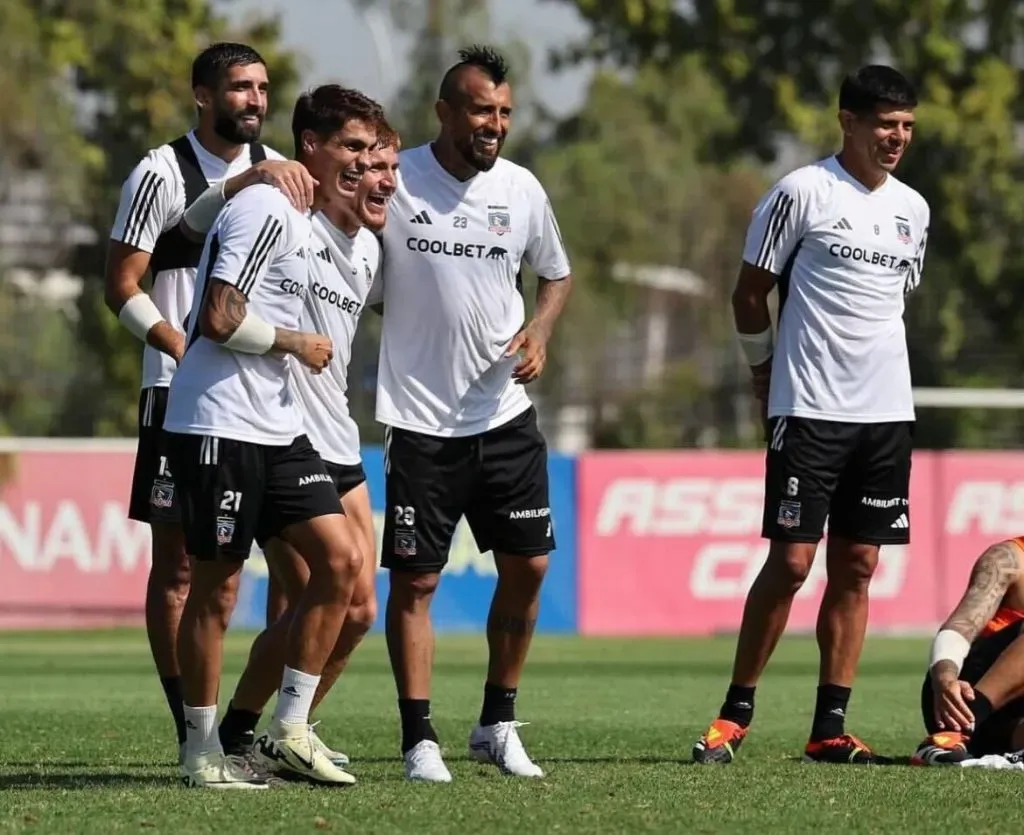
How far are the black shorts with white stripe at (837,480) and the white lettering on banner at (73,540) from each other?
Result: 38.3 feet

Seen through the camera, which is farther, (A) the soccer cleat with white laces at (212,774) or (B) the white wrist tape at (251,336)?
(A) the soccer cleat with white laces at (212,774)

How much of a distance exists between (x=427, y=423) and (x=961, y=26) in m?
25.6

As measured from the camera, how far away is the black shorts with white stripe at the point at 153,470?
26.8 ft

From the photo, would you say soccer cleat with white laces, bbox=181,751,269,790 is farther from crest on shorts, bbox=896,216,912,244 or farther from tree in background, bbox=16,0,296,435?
tree in background, bbox=16,0,296,435

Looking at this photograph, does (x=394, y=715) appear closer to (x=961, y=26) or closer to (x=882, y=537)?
(x=882, y=537)

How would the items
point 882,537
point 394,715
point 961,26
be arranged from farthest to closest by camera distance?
point 961,26 → point 394,715 → point 882,537

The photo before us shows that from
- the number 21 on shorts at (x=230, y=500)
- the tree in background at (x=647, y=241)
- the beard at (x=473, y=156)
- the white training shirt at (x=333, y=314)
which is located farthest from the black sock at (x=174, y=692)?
the tree in background at (x=647, y=241)

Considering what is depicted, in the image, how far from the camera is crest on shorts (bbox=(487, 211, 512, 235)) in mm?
8109

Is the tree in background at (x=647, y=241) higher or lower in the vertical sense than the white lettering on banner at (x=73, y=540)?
higher

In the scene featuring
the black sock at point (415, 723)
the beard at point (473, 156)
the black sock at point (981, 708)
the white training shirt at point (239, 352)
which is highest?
the beard at point (473, 156)

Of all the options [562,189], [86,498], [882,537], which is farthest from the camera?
[562,189]

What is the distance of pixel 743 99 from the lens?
109ft

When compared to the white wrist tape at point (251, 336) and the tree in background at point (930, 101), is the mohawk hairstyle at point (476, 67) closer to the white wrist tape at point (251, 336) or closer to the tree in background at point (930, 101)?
Result: the white wrist tape at point (251, 336)

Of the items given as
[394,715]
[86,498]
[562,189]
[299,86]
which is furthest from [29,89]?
[394,715]
